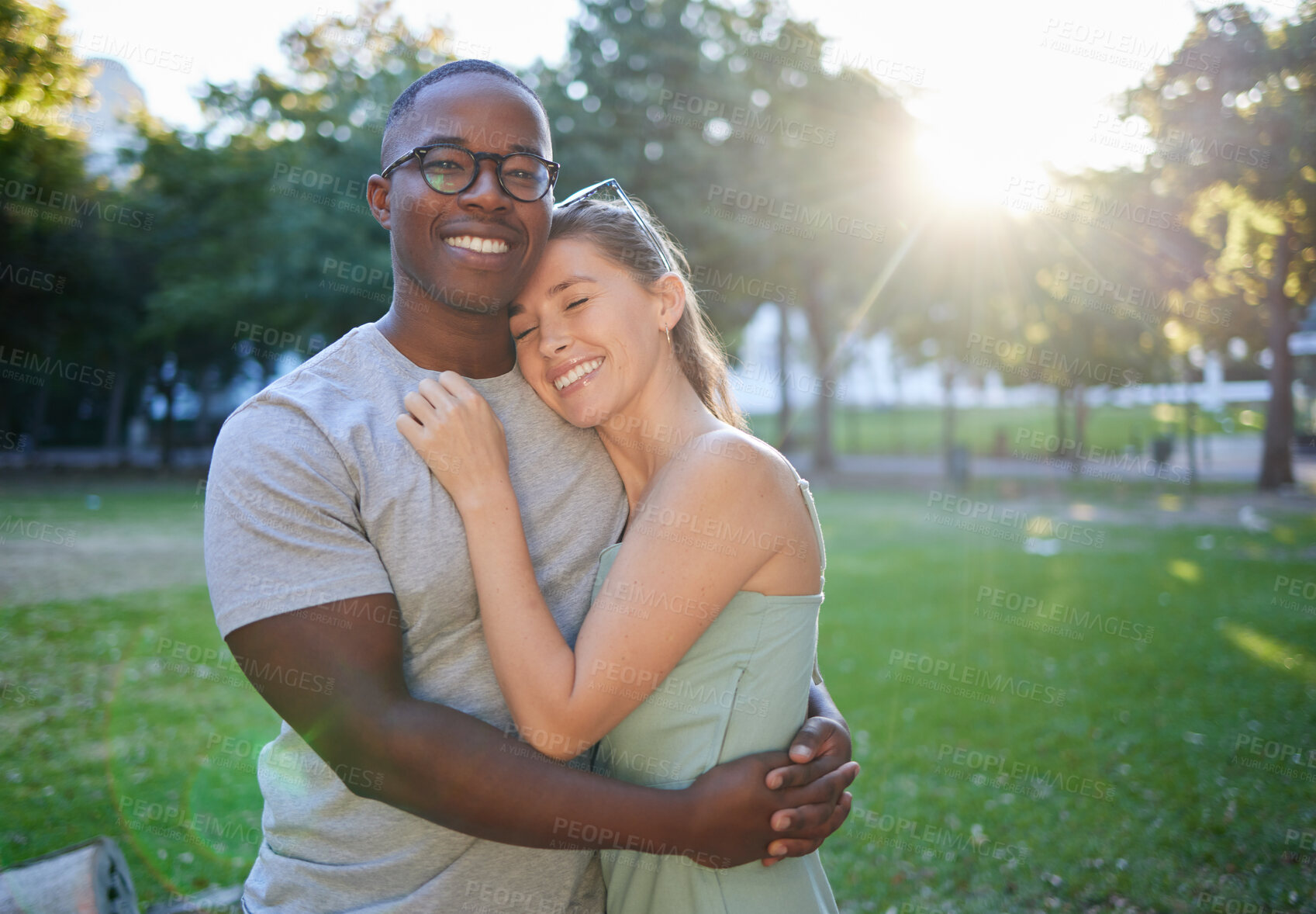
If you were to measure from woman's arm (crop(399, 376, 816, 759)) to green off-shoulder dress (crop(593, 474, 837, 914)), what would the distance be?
0.12m

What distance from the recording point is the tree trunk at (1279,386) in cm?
1683

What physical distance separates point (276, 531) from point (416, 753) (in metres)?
0.47

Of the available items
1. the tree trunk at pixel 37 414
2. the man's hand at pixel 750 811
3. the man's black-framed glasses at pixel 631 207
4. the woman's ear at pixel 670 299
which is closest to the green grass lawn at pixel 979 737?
the man's hand at pixel 750 811

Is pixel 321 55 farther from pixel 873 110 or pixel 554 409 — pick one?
pixel 554 409

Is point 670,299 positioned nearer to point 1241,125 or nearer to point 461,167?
point 461,167

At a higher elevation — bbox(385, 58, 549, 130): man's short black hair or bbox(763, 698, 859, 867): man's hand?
bbox(385, 58, 549, 130): man's short black hair

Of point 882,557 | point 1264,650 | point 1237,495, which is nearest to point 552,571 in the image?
point 1264,650

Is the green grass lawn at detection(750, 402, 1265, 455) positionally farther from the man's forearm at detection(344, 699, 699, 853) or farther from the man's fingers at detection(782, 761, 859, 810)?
the man's forearm at detection(344, 699, 699, 853)

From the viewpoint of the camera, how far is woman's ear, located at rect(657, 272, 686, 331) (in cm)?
246

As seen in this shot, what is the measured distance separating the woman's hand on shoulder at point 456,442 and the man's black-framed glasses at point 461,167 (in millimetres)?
485

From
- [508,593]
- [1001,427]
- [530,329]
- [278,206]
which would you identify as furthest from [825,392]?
[508,593]

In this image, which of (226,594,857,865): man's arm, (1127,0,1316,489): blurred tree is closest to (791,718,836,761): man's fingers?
(226,594,857,865): man's arm

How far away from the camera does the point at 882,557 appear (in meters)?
13.6

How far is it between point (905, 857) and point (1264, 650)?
5.66 m
